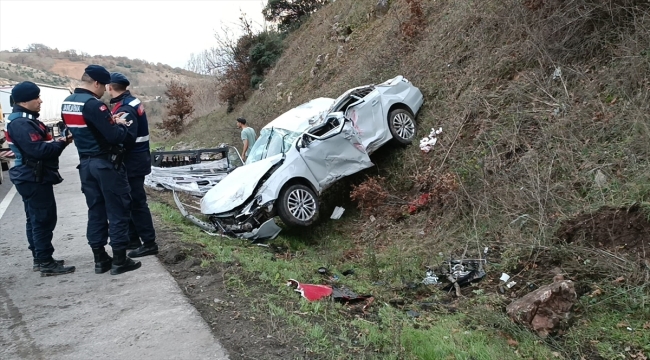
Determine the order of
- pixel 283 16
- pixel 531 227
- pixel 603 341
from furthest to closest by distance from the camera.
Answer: pixel 283 16 → pixel 531 227 → pixel 603 341

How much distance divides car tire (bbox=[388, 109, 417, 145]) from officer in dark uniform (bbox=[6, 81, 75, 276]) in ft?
19.8

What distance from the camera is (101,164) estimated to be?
463cm

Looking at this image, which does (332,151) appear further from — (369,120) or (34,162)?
(34,162)

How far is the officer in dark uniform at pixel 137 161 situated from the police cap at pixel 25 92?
0.74 metres

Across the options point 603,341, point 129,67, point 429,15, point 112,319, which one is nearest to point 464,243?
point 603,341

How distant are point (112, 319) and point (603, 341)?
12.9ft

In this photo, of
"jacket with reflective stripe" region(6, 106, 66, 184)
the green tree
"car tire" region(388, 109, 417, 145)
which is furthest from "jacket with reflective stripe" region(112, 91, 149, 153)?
the green tree

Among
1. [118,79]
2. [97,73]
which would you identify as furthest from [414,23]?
[97,73]

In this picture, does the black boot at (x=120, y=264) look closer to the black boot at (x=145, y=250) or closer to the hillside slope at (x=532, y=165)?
the black boot at (x=145, y=250)

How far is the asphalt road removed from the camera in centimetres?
340

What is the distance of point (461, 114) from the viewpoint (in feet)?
29.8

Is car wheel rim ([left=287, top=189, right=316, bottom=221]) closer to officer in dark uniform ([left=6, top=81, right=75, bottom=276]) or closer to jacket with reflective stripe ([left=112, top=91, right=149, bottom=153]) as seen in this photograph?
jacket with reflective stripe ([left=112, top=91, right=149, bottom=153])

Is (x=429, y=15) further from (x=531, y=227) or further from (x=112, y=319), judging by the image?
(x=112, y=319)

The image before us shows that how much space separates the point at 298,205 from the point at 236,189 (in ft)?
3.50
